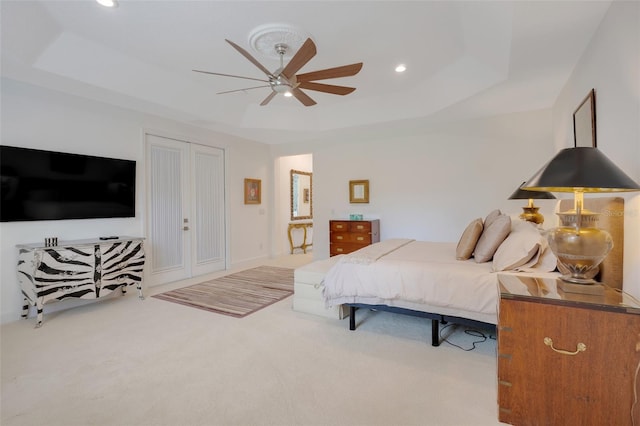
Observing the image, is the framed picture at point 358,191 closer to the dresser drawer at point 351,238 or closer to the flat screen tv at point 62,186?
the dresser drawer at point 351,238

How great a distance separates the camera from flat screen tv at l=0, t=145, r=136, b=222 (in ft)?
10.5

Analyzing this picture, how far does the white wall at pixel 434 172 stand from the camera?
446 cm

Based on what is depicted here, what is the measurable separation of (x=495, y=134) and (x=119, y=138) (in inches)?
216

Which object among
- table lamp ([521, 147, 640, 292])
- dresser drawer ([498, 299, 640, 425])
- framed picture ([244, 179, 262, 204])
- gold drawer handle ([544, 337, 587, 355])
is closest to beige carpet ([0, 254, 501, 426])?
dresser drawer ([498, 299, 640, 425])

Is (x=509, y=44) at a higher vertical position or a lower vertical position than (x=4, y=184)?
higher

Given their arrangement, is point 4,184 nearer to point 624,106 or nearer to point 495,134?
point 624,106

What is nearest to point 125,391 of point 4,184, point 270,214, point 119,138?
point 4,184

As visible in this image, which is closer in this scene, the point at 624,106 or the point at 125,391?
the point at 624,106

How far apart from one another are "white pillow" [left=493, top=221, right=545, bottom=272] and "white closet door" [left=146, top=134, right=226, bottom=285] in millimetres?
4519

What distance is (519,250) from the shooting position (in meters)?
2.25

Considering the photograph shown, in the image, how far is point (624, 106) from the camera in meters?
1.74

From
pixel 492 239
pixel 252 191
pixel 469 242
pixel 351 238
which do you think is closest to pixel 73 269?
pixel 252 191

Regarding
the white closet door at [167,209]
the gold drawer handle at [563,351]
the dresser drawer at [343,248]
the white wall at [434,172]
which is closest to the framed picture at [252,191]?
the white wall at [434,172]

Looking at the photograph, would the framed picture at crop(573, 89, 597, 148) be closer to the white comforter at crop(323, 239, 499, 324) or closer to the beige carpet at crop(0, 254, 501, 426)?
the white comforter at crop(323, 239, 499, 324)
